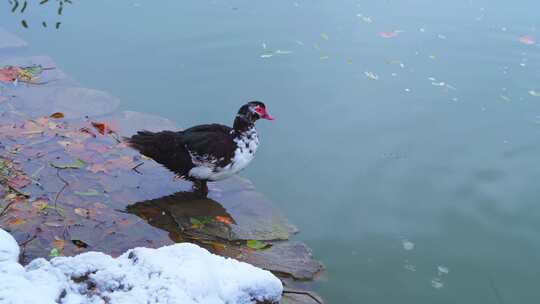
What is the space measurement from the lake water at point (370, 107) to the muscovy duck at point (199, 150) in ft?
2.23

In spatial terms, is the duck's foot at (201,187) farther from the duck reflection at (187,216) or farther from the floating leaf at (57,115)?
the floating leaf at (57,115)

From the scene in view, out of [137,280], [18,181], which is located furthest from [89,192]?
[137,280]

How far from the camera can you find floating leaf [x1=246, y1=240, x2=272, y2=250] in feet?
16.2

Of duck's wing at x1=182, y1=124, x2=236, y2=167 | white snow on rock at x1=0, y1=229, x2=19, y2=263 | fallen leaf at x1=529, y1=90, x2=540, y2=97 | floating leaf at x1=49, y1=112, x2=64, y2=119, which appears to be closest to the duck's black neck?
duck's wing at x1=182, y1=124, x2=236, y2=167

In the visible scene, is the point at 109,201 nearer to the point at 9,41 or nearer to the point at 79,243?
the point at 79,243

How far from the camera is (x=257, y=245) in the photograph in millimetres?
4953

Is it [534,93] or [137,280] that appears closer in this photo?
[137,280]

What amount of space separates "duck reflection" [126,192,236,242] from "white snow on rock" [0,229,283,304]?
1.61 metres

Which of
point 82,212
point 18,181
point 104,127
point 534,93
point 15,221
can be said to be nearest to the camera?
point 15,221

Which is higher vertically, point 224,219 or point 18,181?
point 18,181

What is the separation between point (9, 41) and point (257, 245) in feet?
15.9

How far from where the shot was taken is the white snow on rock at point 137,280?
2711 mm

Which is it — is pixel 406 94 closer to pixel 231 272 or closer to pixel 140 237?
pixel 140 237

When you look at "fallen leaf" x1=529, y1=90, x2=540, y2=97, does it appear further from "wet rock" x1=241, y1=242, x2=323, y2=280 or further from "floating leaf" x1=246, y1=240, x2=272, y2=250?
"floating leaf" x1=246, y1=240, x2=272, y2=250
